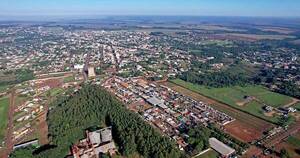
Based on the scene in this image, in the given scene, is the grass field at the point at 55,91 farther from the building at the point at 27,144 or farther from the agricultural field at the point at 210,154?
the agricultural field at the point at 210,154

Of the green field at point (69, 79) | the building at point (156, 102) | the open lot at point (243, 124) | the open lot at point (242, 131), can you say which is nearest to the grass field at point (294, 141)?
the open lot at point (243, 124)

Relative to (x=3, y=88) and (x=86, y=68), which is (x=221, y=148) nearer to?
(x=3, y=88)

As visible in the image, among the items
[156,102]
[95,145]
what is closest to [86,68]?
[156,102]

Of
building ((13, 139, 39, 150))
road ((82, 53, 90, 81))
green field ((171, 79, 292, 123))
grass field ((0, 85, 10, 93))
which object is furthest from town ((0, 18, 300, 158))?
road ((82, 53, 90, 81))

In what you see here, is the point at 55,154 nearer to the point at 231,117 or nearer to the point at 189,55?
the point at 231,117

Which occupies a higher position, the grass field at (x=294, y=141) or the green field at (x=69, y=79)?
the green field at (x=69, y=79)

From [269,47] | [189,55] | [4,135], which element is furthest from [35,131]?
[269,47]

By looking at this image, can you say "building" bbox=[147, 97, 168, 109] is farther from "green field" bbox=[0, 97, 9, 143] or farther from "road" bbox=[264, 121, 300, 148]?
"green field" bbox=[0, 97, 9, 143]
